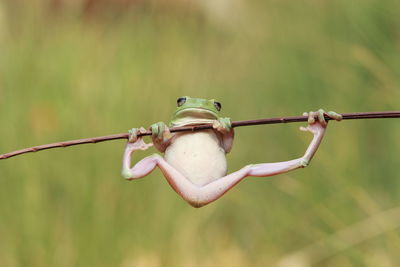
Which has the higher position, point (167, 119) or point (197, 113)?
point (167, 119)

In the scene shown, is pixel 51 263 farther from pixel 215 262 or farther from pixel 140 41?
pixel 140 41

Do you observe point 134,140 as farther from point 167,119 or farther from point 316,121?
point 167,119

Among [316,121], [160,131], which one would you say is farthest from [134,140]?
[316,121]

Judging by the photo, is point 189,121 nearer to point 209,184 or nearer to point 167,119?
point 209,184

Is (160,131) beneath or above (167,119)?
beneath

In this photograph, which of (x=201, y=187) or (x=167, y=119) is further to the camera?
(x=167, y=119)

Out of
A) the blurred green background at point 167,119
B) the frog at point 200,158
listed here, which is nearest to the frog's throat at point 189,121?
the frog at point 200,158

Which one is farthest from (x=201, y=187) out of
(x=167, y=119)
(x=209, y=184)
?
(x=167, y=119)
